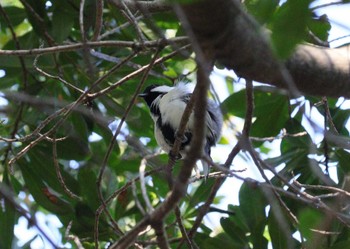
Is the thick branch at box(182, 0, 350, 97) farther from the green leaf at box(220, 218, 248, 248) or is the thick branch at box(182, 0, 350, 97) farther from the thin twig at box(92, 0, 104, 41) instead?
the green leaf at box(220, 218, 248, 248)

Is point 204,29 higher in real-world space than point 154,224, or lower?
higher

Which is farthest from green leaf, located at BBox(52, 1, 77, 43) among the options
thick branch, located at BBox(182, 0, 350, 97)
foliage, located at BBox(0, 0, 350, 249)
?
thick branch, located at BBox(182, 0, 350, 97)

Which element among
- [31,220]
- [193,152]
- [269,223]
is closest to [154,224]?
[193,152]

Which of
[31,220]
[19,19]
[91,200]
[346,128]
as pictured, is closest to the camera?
[31,220]

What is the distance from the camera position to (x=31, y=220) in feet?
6.27

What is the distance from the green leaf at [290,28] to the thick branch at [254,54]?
11 centimetres

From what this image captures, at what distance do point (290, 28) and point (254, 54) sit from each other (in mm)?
406

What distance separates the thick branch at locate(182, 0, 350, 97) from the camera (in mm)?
1892

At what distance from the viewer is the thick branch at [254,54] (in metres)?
1.89

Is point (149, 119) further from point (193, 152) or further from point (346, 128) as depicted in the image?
point (193, 152)

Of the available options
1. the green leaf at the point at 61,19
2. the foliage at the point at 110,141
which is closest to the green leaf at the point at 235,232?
the foliage at the point at 110,141

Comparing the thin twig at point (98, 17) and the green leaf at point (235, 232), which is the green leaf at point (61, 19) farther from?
the green leaf at point (235, 232)

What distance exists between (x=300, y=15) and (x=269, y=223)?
243 cm

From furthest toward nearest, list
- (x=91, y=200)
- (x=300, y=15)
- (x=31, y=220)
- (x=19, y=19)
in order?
(x=19, y=19), (x=91, y=200), (x=31, y=220), (x=300, y=15)
